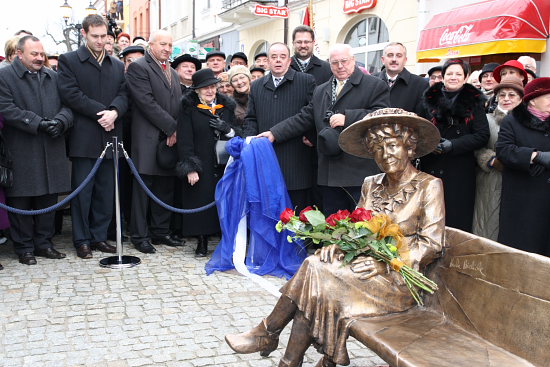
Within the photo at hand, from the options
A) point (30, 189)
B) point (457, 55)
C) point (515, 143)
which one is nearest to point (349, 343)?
point (515, 143)

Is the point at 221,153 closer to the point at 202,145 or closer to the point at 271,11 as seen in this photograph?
the point at 202,145

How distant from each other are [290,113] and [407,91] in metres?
1.26

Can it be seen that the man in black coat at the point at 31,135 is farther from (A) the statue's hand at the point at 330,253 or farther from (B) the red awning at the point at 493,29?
(B) the red awning at the point at 493,29

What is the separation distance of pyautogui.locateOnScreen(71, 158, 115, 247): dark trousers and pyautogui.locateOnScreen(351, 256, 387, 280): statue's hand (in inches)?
156

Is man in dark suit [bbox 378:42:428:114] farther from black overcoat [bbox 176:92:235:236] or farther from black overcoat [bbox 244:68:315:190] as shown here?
black overcoat [bbox 176:92:235:236]

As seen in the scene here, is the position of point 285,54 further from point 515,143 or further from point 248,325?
point 248,325

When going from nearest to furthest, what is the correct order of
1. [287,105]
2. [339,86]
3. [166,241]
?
[339,86], [287,105], [166,241]

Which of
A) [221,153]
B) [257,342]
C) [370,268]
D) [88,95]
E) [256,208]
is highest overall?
[88,95]

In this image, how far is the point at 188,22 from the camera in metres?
30.2

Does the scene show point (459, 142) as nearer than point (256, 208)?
Yes

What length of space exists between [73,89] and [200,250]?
2.15 m

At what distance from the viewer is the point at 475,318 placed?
9.83ft

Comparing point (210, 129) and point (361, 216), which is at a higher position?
point (210, 129)

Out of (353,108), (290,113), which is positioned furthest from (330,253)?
(290,113)
